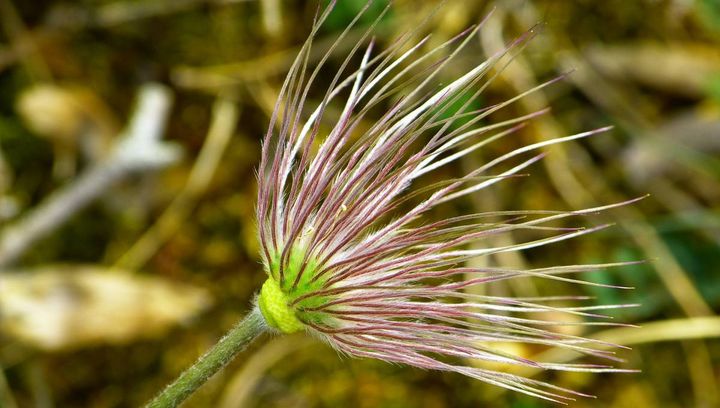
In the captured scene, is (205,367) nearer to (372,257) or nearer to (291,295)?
(291,295)

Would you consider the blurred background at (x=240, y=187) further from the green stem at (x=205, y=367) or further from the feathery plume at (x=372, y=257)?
the green stem at (x=205, y=367)

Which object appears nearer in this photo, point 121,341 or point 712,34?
point 121,341

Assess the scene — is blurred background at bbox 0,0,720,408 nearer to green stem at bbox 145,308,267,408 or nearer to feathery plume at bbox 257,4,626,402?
feathery plume at bbox 257,4,626,402

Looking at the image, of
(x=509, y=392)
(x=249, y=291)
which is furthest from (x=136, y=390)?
(x=509, y=392)

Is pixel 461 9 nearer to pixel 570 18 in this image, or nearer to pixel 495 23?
pixel 495 23

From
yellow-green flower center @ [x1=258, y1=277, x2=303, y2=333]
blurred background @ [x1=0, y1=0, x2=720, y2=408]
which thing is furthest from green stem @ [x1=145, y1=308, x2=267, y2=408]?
blurred background @ [x1=0, y1=0, x2=720, y2=408]

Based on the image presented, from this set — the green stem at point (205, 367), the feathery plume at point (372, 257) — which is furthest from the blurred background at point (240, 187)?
the green stem at point (205, 367)

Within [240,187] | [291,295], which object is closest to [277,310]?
[291,295]
